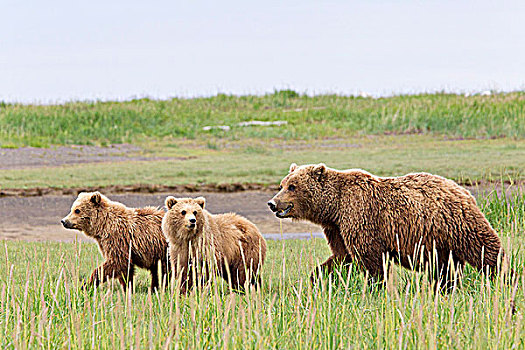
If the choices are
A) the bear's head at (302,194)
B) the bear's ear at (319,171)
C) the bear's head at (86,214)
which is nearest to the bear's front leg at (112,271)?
the bear's head at (86,214)

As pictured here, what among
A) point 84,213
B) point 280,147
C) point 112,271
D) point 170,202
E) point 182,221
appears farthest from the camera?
point 280,147

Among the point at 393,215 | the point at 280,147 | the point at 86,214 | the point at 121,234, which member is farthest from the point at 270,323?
the point at 280,147

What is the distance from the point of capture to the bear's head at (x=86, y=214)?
5.57m

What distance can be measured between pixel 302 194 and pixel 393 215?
2.08 feet

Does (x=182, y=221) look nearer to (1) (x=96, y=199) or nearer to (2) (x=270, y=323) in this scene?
(1) (x=96, y=199)

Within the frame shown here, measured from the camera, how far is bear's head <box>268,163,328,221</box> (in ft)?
15.9

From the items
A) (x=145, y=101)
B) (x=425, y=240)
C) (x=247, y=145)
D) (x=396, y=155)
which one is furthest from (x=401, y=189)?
(x=145, y=101)

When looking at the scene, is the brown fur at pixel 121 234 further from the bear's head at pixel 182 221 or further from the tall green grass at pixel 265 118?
the tall green grass at pixel 265 118

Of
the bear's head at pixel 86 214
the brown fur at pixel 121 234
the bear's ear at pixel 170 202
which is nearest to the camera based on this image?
the bear's ear at pixel 170 202

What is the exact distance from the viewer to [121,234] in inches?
215

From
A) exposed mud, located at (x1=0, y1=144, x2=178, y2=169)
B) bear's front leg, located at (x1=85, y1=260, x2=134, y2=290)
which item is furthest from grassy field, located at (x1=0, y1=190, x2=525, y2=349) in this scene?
exposed mud, located at (x1=0, y1=144, x2=178, y2=169)

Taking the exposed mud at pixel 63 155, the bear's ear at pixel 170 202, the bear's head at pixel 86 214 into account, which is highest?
the bear's ear at pixel 170 202

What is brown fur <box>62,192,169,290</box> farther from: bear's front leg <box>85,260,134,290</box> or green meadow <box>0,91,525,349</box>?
green meadow <box>0,91,525,349</box>

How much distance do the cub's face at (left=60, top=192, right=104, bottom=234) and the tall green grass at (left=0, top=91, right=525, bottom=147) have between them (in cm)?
1531
